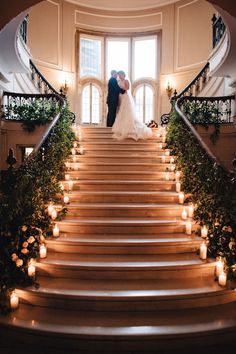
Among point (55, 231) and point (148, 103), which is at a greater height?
point (148, 103)

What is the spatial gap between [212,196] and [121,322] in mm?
2075

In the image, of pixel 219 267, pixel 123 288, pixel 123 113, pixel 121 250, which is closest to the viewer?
pixel 123 288

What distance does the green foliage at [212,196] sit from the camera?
385cm

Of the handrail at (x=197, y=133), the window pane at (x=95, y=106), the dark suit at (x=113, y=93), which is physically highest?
the window pane at (x=95, y=106)

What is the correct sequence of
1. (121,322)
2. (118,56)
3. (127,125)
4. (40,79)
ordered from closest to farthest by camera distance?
(121,322), (127,125), (40,79), (118,56)

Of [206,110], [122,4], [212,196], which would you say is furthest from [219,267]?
[122,4]

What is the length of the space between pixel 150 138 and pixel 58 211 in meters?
3.54

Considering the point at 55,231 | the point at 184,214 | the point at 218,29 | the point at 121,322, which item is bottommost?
the point at 121,322

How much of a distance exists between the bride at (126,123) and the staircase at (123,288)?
2.27 m

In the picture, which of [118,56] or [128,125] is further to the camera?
[118,56]

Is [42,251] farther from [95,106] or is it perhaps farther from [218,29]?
[95,106]

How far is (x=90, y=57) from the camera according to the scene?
12.9 m

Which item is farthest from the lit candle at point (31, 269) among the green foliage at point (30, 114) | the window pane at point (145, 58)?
the window pane at point (145, 58)

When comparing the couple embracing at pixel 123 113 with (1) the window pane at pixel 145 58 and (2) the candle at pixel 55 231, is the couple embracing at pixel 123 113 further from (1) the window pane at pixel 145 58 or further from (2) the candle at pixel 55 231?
(1) the window pane at pixel 145 58
